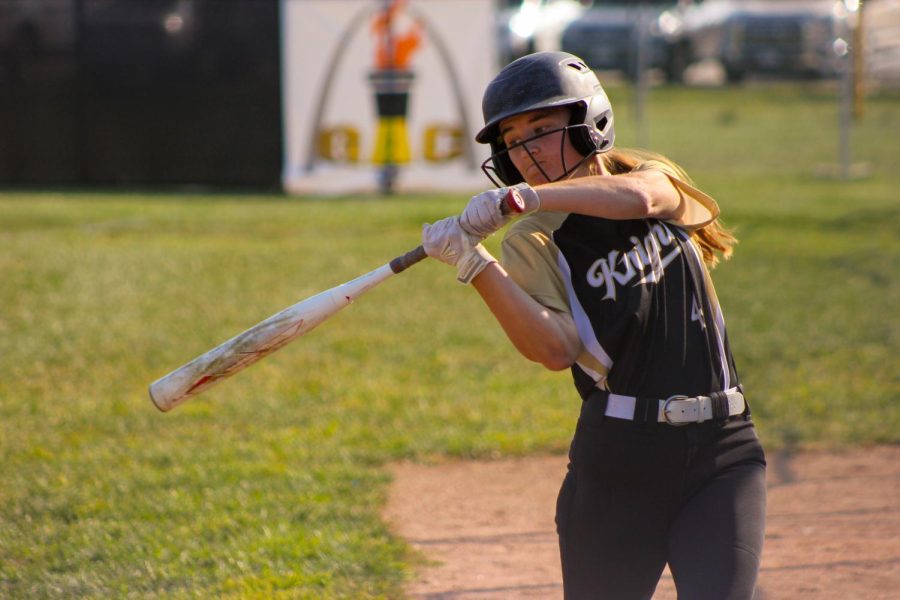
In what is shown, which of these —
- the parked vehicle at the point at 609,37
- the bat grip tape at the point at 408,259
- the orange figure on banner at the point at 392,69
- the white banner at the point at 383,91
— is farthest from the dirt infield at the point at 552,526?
→ the parked vehicle at the point at 609,37

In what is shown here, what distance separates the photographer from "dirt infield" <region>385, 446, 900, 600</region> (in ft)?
14.3

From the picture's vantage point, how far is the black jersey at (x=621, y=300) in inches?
112

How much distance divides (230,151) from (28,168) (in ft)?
8.81

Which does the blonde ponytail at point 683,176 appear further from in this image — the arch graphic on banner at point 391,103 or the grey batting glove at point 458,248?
the arch graphic on banner at point 391,103

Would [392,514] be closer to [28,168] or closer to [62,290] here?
[62,290]

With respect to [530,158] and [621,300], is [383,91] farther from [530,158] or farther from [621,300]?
[621,300]

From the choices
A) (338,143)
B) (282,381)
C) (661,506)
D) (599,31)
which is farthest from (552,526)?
(599,31)

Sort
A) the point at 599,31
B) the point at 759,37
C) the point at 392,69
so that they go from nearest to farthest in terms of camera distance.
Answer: the point at 392,69, the point at 759,37, the point at 599,31

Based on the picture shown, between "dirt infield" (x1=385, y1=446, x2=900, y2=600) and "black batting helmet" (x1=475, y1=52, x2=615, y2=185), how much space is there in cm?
192

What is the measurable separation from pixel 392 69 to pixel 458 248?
40.3 feet

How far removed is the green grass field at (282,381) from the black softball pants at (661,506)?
1526 mm

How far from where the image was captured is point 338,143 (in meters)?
15.0

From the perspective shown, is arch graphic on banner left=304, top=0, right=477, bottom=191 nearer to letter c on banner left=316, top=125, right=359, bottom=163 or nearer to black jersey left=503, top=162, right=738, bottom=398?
letter c on banner left=316, top=125, right=359, bottom=163

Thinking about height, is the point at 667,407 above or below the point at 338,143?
below
